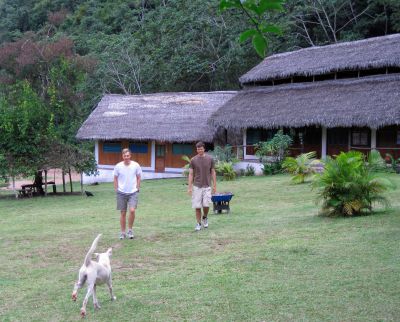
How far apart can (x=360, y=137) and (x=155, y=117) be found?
10.7 meters

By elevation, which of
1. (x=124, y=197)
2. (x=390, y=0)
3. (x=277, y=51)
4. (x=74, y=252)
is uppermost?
(x=390, y=0)

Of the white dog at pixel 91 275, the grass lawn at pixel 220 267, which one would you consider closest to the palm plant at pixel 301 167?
the grass lawn at pixel 220 267

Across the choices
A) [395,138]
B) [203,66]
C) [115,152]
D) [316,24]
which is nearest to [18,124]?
[115,152]

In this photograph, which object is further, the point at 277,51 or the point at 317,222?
the point at 277,51

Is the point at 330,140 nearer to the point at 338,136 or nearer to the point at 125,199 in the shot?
the point at 338,136

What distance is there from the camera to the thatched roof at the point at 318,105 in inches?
885

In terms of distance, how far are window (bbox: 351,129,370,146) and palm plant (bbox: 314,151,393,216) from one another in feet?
46.0

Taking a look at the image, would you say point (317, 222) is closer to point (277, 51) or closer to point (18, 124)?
point (18, 124)

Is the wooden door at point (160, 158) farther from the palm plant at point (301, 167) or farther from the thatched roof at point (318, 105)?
the palm plant at point (301, 167)

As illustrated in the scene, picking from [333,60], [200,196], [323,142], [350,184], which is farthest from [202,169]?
[333,60]

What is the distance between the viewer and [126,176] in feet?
32.7

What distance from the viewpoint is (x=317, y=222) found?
10969 millimetres

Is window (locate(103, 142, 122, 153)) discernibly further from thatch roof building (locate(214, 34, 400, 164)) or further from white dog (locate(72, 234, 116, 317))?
white dog (locate(72, 234, 116, 317))

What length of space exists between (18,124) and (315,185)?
12879 mm
